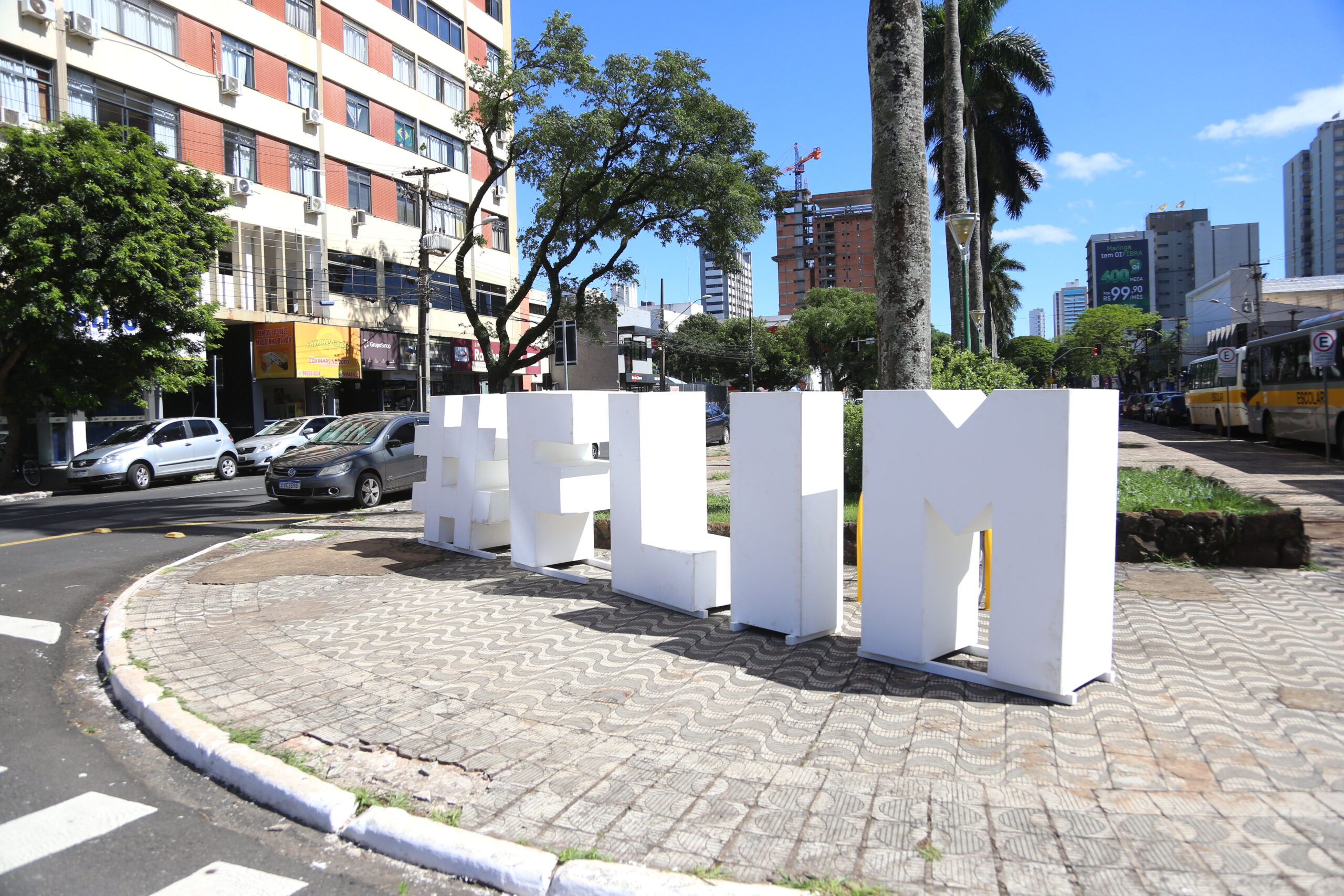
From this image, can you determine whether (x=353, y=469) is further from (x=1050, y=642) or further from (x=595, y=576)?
(x=1050, y=642)

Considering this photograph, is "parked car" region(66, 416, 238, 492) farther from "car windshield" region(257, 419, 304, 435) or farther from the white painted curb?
the white painted curb

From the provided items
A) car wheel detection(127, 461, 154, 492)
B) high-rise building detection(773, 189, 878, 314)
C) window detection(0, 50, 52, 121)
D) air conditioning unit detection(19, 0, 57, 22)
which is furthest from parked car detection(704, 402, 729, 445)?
high-rise building detection(773, 189, 878, 314)

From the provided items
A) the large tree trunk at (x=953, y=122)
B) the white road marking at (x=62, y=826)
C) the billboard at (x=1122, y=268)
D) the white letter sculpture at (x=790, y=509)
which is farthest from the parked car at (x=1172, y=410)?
the billboard at (x=1122, y=268)

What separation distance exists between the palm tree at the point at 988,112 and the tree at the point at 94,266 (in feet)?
59.9

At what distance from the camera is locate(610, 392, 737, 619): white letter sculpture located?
6.69 metres

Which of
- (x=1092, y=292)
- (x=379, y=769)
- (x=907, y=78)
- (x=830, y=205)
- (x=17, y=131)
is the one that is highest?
(x=830, y=205)

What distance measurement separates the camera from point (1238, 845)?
3002mm

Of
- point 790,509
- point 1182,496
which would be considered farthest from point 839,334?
point 790,509

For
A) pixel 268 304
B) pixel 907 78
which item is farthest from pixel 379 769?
pixel 268 304

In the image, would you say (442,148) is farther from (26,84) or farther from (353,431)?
(353,431)

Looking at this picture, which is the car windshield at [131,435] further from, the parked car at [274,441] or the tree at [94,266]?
the parked car at [274,441]

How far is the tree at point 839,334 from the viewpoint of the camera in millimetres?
64438

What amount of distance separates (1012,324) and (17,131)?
6589 cm

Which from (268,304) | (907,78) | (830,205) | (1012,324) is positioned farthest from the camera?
(830,205)
